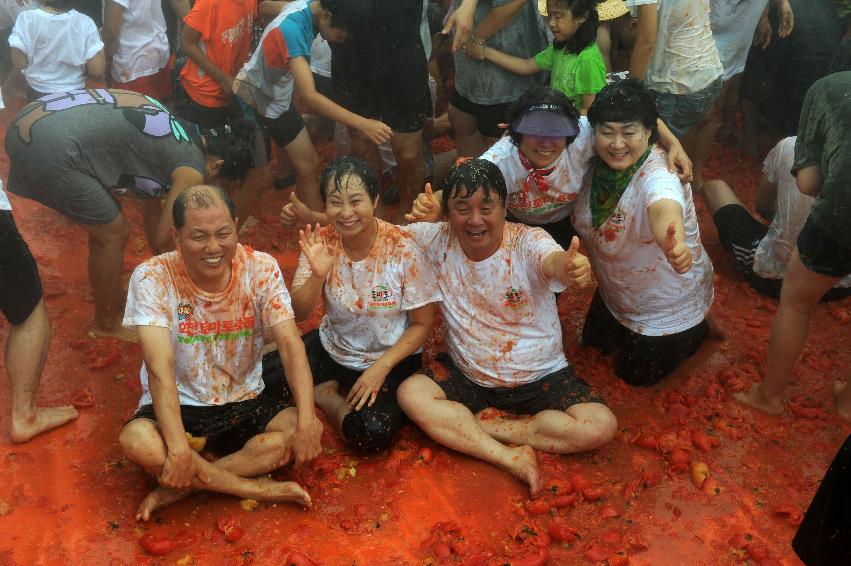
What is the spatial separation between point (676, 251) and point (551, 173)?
837 millimetres

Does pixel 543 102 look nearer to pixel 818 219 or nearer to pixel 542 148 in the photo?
pixel 542 148

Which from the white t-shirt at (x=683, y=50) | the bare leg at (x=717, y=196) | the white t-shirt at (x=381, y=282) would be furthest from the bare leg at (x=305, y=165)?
the bare leg at (x=717, y=196)

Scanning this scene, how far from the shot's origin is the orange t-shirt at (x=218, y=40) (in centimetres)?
475

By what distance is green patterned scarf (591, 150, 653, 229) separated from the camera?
353cm

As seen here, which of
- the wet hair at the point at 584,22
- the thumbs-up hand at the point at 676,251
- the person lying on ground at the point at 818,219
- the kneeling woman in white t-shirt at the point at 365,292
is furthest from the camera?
the wet hair at the point at 584,22

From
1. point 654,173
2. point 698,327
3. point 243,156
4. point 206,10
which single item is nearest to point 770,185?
point 698,327

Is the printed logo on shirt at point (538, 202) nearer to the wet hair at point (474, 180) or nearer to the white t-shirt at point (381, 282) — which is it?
the wet hair at point (474, 180)

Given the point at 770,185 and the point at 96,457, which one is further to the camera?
the point at 770,185

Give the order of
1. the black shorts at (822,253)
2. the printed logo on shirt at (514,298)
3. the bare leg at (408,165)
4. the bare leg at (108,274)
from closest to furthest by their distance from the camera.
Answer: the black shorts at (822,253) < the printed logo on shirt at (514,298) < the bare leg at (108,274) < the bare leg at (408,165)

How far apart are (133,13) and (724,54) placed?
13.3 feet

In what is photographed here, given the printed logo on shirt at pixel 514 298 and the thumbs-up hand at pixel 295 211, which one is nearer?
the printed logo on shirt at pixel 514 298

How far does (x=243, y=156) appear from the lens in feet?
16.2

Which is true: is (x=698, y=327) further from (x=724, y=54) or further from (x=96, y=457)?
(x=96, y=457)

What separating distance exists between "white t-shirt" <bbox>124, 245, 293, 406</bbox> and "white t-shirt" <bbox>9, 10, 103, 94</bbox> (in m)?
2.72
